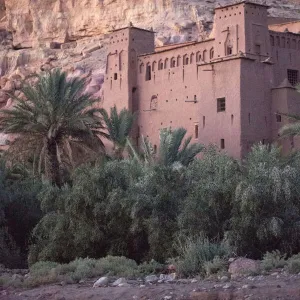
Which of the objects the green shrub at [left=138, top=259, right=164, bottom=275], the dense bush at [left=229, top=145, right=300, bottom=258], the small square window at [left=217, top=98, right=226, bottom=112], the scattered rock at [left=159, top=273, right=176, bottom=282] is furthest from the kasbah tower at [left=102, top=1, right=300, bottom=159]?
the scattered rock at [left=159, top=273, right=176, bottom=282]

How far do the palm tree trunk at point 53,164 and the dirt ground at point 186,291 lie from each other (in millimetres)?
10287

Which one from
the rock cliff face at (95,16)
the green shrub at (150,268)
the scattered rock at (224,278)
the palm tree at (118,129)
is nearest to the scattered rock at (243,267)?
the scattered rock at (224,278)

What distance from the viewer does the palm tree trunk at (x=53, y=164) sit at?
28453 millimetres

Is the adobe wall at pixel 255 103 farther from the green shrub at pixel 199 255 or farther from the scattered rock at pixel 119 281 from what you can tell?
the scattered rock at pixel 119 281

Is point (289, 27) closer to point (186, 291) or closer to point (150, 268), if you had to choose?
point (150, 268)

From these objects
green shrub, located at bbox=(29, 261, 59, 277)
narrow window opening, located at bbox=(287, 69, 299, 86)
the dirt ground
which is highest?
narrow window opening, located at bbox=(287, 69, 299, 86)

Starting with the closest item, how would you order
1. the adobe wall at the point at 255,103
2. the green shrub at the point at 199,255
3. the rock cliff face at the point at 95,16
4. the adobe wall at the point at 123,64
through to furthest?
the green shrub at the point at 199,255
the adobe wall at the point at 255,103
the adobe wall at the point at 123,64
the rock cliff face at the point at 95,16

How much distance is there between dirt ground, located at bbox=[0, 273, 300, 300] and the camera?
52.3 feet

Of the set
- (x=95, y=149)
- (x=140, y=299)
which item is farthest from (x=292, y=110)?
(x=140, y=299)

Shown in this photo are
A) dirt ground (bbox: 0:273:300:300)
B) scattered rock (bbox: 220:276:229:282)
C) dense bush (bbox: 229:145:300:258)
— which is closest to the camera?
dirt ground (bbox: 0:273:300:300)

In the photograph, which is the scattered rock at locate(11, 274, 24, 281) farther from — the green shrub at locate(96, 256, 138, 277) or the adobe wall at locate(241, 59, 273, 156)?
the adobe wall at locate(241, 59, 273, 156)

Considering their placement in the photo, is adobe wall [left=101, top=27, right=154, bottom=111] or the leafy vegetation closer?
the leafy vegetation

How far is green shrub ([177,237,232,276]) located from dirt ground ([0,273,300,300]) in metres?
1.14

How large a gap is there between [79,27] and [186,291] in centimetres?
4589
